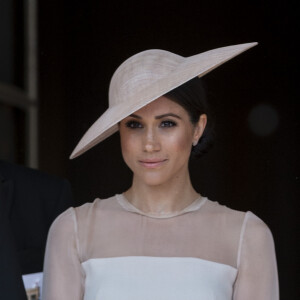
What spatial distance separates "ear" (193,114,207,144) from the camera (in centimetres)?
168

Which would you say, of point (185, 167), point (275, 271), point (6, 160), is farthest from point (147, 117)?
point (6, 160)

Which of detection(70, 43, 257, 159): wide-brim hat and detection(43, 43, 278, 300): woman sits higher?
detection(70, 43, 257, 159): wide-brim hat

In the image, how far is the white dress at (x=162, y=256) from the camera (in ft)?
5.32

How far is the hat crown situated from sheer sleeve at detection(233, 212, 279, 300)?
1.18 ft

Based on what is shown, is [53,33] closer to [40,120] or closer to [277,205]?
[40,120]

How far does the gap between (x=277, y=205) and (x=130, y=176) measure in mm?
426

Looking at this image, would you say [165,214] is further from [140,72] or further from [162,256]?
[140,72]

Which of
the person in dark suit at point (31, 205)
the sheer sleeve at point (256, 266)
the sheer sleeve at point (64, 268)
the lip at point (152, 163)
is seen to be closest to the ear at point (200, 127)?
the lip at point (152, 163)

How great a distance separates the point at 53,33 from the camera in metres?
2.04

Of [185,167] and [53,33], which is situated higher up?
[53,33]

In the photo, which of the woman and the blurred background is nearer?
the woman

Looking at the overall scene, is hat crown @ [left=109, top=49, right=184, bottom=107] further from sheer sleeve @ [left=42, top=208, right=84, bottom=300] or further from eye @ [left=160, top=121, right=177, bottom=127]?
sheer sleeve @ [left=42, top=208, right=84, bottom=300]

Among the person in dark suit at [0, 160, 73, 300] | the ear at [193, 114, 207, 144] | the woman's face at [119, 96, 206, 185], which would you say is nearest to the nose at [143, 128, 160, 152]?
the woman's face at [119, 96, 206, 185]

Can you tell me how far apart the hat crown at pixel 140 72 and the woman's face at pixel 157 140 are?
4cm
